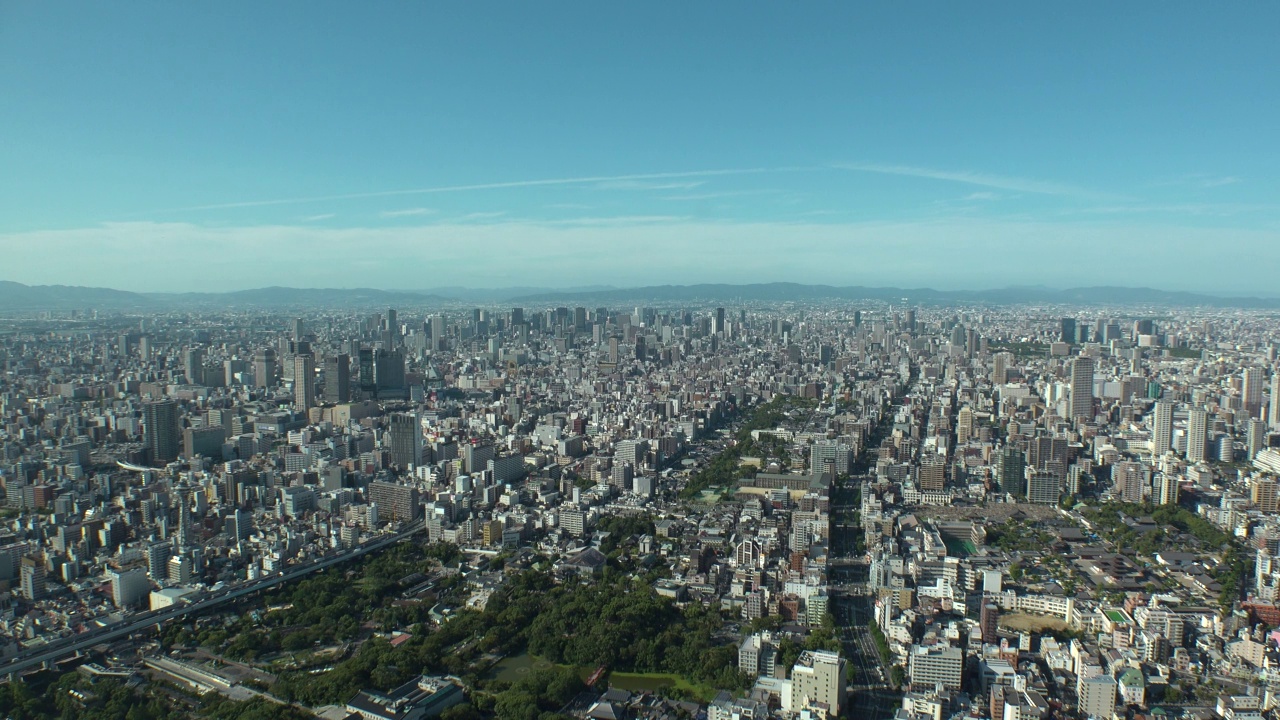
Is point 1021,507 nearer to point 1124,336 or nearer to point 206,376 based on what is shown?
point 206,376

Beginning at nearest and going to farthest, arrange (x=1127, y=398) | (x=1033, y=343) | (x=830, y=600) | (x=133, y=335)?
(x=830, y=600) → (x=1127, y=398) → (x=133, y=335) → (x=1033, y=343)

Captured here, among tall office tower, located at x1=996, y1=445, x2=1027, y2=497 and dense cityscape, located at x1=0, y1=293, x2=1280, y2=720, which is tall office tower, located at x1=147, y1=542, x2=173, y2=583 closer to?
dense cityscape, located at x1=0, y1=293, x2=1280, y2=720

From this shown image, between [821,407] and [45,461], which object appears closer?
[45,461]

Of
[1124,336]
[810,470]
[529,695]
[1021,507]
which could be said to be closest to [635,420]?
[810,470]

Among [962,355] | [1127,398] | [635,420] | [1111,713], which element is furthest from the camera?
[962,355]

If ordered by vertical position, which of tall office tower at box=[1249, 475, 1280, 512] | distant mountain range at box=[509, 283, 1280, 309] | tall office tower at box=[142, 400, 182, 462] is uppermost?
distant mountain range at box=[509, 283, 1280, 309]

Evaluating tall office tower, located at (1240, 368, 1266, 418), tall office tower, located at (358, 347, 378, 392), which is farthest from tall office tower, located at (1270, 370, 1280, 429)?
tall office tower, located at (358, 347, 378, 392)

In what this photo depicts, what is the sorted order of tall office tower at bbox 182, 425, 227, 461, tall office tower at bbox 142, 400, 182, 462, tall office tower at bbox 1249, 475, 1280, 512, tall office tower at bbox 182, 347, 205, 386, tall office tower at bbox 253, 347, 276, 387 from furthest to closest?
tall office tower at bbox 253, 347, 276, 387 < tall office tower at bbox 182, 347, 205, 386 < tall office tower at bbox 182, 425, 227, 461 < tall office tower at bbox 142, 400, 182, 462 < tall office tower at bbox 1249, 475, 1280, 512

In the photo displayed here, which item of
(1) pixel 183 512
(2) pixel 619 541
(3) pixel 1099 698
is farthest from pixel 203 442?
(3) pixel 1099 698
